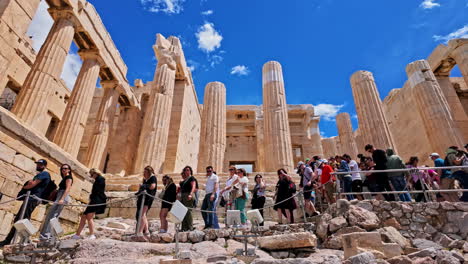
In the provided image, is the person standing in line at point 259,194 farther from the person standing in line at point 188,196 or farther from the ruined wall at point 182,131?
the ruined wall at point 182,131

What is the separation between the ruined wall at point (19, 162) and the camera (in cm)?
646

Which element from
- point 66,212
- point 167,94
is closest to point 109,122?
point 167,94

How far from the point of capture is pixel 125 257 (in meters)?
4.30

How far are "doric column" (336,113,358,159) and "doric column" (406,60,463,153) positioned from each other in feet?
22.0

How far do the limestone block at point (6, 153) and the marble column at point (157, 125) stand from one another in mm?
6684

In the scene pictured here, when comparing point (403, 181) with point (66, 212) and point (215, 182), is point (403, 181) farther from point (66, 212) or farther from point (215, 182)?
point (66, 212)

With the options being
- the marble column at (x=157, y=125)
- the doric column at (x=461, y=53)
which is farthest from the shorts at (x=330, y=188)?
the doric column at (x=461, y=53)

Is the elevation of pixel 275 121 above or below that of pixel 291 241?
above

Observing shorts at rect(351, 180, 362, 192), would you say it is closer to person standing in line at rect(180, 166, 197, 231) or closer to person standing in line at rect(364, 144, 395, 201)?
person standing in line at rect(364, 144, 395, 201)

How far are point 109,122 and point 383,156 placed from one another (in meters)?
15.6

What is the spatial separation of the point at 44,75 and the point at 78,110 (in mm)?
2772

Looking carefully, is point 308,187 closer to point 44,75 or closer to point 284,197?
point 284,197

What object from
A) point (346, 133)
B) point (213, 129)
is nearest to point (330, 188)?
point (213, 129)

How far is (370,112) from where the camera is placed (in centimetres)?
1598
